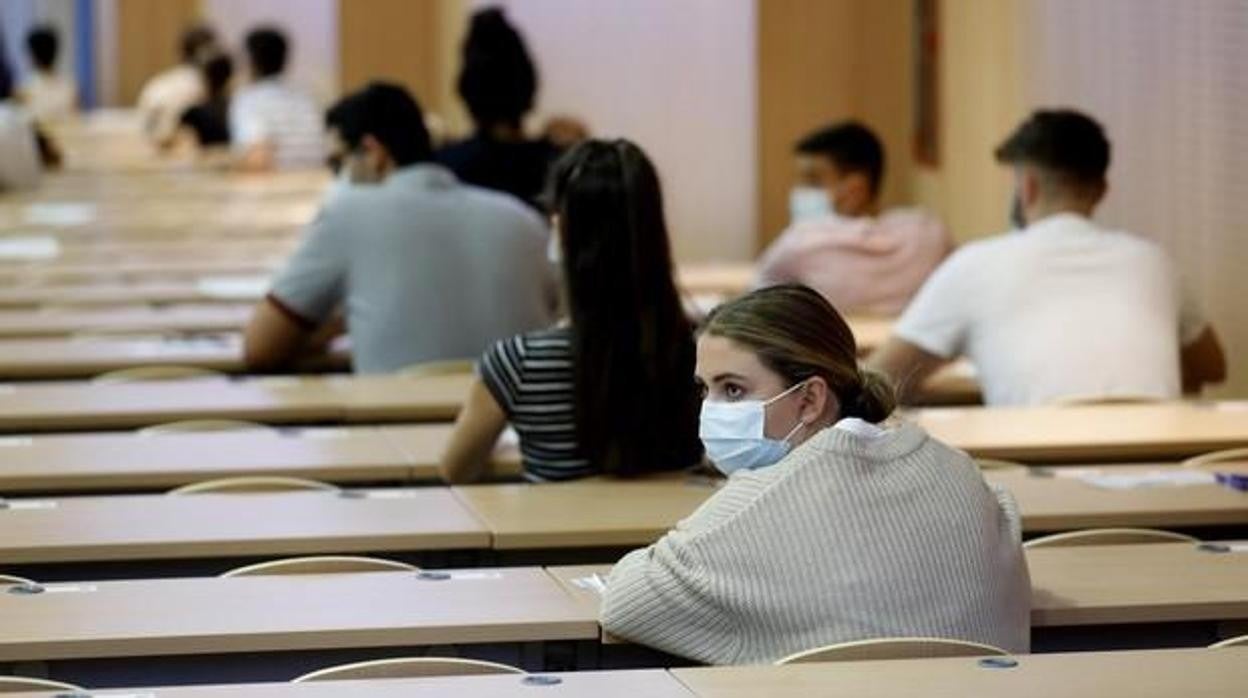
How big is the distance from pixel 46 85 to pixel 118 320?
11457 millimetres

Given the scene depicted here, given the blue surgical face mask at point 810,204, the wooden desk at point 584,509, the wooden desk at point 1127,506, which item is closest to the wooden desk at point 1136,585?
the wooden desk at point 1127,506

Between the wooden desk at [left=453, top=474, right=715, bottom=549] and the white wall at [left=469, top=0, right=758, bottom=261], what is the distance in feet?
22.6

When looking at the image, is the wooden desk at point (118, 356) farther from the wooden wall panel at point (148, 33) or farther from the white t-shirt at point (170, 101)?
the wooden wall panel at point (148, 33)

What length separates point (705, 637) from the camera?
379 centimetres

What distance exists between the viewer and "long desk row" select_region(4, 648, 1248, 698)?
11.1 feet

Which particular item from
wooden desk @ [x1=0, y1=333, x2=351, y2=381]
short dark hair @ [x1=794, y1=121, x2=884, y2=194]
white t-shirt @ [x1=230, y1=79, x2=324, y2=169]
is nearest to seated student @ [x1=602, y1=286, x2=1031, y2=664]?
wooden desk @ [x1=0, y1=333, x2=351, y2=381]

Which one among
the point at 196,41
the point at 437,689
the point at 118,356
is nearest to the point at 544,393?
the point at 437,689

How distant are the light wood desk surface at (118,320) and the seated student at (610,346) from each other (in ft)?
9.97

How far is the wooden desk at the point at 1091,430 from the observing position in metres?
5.75

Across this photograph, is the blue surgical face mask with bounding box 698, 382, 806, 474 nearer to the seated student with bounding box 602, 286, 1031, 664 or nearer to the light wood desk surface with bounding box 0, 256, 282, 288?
the seated student with bounding box 602, 286, 1031, 664

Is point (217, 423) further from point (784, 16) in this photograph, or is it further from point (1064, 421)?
point (784, 16)

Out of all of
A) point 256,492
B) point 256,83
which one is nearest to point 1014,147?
point 256,492

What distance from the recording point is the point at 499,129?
364 inches

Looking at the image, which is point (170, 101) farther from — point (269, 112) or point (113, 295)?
point (113, 295)
